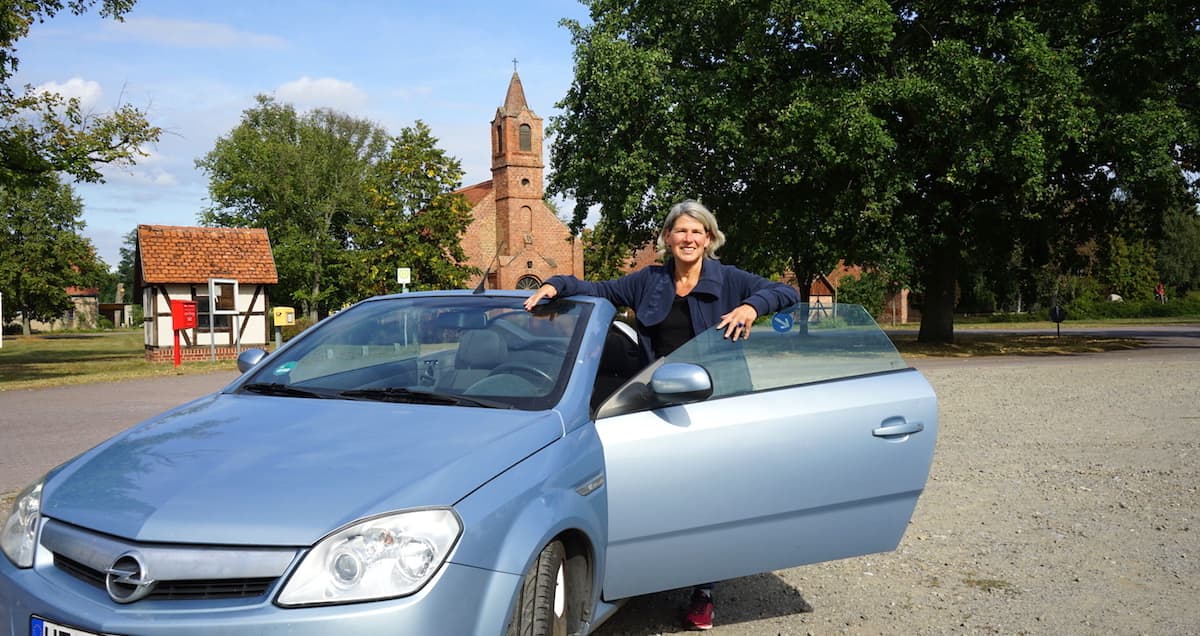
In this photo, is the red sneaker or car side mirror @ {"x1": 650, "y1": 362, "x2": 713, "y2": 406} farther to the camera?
the red sneaker

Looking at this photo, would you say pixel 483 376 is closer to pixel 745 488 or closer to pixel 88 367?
pixel 745 488

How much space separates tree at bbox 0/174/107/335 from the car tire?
71.9m

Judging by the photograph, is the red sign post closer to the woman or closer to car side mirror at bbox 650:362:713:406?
the woman

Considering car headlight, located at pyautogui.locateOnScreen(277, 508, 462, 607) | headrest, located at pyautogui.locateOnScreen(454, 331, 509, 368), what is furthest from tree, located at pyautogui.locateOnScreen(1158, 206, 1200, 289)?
car headlight, located at pyautogui.locateOnScreen(277, 508, 462, 607)

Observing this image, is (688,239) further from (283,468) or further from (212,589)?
(212,589)

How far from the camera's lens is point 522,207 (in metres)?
63.0

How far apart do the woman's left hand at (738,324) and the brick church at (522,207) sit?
2256 inches

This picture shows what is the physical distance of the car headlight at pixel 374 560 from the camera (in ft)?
8.05

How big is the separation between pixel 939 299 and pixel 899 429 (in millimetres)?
26664

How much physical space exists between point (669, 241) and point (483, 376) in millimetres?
1270

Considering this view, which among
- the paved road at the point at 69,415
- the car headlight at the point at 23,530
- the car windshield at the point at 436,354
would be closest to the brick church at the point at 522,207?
the paved road at the point at 69,415

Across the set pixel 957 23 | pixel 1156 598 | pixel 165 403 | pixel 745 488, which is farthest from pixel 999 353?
pixel 745 488

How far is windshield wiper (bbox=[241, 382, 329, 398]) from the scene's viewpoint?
3.74 metres

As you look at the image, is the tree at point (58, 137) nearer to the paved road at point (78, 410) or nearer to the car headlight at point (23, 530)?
the paved road at point (78, 410)
